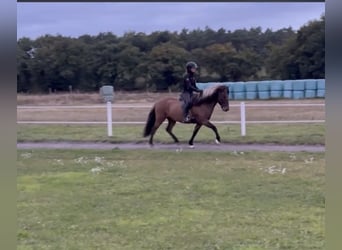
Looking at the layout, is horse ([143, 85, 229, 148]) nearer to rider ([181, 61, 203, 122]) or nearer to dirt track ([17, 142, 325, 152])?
rider ([181, 61, 203, 122])

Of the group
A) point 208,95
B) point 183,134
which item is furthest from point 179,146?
point 183,134

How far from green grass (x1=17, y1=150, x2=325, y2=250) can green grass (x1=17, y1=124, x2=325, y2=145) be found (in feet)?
5.17

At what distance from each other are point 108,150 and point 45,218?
434 centimetres

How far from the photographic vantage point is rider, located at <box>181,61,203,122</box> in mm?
7629

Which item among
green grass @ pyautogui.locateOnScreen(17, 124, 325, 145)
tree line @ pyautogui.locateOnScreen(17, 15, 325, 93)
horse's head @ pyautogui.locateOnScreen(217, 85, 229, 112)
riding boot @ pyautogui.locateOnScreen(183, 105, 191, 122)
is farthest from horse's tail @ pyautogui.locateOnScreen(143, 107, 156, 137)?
horse's head @ pyautogui.locateOnScreen(217, 85, 229, 112)

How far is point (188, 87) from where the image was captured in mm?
7973

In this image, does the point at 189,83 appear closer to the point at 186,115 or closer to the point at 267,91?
the point at 186,115

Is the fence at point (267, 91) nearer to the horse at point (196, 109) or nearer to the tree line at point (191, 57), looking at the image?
the tree line at point (191, 57)

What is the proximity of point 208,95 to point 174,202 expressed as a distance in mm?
4080

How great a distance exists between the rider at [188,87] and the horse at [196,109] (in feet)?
0.26

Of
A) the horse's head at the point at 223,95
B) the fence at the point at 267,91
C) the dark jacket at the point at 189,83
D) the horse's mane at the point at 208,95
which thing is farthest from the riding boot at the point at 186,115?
the fence at the point at 267,91

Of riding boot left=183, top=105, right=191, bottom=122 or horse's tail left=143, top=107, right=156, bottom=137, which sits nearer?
riding boot left=183, top=105, right=191, bottom=122

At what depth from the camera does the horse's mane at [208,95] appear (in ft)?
26.8
